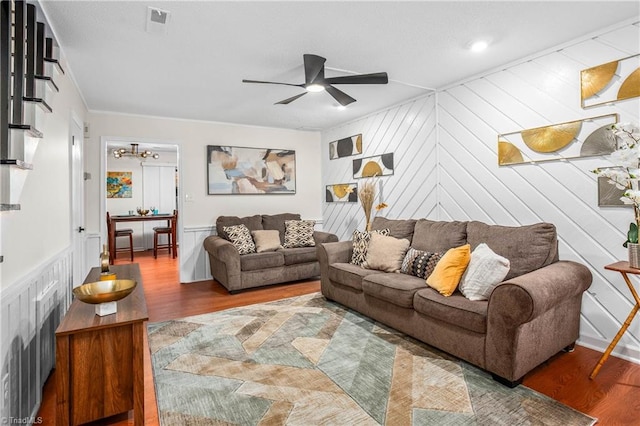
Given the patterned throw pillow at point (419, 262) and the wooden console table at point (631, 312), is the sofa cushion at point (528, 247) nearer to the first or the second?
the wooden console table at point (631, 312)

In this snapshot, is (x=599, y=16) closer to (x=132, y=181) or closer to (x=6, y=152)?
(x=6, y=152)

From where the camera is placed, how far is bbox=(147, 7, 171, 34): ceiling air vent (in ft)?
7.22

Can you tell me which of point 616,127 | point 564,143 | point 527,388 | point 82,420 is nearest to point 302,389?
point 82,420

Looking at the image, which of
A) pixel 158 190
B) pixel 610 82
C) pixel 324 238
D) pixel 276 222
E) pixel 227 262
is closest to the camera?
pixel 610 82

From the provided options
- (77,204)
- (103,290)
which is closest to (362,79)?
(103,290)

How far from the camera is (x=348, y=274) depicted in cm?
346

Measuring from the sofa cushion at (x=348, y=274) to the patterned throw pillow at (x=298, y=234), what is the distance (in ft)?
4.74

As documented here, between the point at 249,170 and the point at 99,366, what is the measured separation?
158 inches

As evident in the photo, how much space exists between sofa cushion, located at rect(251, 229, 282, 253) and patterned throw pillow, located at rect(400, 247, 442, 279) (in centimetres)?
212

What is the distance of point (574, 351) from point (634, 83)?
6.73 feet

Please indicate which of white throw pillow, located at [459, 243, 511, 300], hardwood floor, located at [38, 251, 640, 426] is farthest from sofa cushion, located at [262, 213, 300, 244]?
white throw pillow, located at [459, 243, 511, 300]

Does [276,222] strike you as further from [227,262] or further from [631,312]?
[631,312]

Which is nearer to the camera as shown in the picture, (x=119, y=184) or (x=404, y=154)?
(x=404, y=154)

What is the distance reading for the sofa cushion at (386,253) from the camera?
335 centimetres
